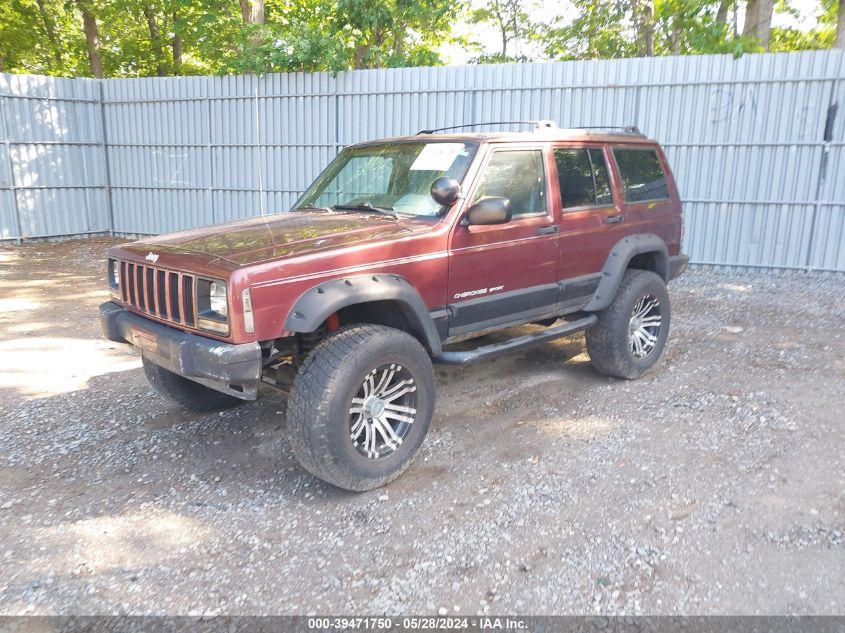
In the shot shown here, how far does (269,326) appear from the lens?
11.1 feet

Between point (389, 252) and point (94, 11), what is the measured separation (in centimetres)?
2041

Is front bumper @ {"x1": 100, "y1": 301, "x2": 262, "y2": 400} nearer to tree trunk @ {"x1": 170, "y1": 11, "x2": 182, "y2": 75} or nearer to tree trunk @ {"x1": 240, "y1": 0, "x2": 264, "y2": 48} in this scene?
tree trunk @ {"x1": 240, "y1": 0, "x2": 264, "y2": 48}

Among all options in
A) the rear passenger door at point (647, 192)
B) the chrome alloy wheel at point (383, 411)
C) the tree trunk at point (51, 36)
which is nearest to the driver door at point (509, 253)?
the chrome alloy wheel at point (383, 411)

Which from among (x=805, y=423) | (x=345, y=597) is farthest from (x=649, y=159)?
(x=345, y=597)

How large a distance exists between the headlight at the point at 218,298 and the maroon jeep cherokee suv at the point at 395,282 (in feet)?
0.04

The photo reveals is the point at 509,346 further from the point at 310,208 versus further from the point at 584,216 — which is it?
the point at 310,208

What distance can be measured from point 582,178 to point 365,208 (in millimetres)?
1703

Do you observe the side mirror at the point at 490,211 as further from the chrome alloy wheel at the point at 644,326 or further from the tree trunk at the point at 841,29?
the tree trunk at the point at 841,29

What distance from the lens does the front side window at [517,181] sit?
437 cm

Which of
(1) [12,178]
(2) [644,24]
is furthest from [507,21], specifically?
(1) [12,178]

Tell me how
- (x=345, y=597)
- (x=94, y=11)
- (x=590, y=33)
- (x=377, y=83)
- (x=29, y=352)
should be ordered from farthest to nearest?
1. (x=590, y=33)
2. (x=94, y=11)
3. (x=377, y=83)
4. (x=29, y=352)
5. (x=345, y=597)

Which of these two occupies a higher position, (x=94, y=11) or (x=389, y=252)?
(x=94, y=11)

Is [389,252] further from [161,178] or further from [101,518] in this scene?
[161,178]

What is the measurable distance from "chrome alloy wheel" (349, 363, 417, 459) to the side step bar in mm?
404
